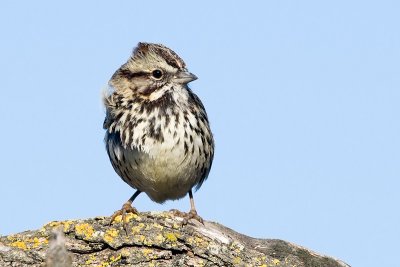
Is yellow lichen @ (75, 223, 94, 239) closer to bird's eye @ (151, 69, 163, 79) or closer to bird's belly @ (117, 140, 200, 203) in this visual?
bird's belly @ (117, 140, 200, 203)

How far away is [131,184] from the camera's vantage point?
356 inches

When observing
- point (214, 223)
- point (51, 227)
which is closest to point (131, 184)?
point (214, 223)

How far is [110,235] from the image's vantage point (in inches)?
255

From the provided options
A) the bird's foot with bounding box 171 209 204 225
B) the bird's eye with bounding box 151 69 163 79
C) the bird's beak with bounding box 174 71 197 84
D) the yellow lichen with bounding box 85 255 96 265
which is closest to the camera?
the yellow lichen with bounding box 85 255 96 265

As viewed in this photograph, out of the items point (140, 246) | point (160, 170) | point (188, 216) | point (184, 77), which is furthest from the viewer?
point (184, 77)

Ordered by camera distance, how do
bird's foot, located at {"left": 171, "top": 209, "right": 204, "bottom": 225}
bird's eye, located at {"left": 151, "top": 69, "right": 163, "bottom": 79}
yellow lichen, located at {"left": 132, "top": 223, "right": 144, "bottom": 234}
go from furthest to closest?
1. bird's eye, located at {"left": 151, "top": 69, "right": 163, "bottom": 79}
2. bird's foot, located at {"left": 171, "top": 209, "right": 204, "bottom": 225}
3. yellow lichen, located at {"left": 132, "top": 223, "right": 144, "bottom": 234}

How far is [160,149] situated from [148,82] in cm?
108

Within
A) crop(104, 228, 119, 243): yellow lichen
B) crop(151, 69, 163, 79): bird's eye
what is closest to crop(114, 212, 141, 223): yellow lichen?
crop(104, 228, 119, 243): yellow lichen

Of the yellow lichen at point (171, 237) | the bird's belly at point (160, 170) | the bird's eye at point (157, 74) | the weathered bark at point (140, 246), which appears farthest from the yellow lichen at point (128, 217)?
the bird's eye at point (157, 74)

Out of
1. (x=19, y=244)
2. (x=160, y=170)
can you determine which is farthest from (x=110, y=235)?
(x=160, y=170)

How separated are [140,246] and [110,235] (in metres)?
0.28

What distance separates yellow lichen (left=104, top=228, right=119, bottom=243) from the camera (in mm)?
6418

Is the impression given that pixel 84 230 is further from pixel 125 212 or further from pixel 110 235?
pixel 125 212

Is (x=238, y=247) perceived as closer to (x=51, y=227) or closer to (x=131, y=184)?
(x=51, y=227)
